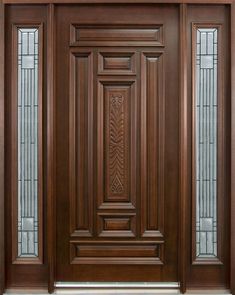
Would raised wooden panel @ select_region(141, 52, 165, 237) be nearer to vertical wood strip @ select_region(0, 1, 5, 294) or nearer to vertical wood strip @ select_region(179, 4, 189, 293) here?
vertical wood strip @ select_region(179, 4, 189, 293)

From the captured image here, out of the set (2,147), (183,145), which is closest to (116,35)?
(183,145)

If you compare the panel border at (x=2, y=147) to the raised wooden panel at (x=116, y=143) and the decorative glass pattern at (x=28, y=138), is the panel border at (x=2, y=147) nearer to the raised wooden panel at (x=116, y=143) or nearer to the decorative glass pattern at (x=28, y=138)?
the decorative glass pattern at (x=28, y=138)

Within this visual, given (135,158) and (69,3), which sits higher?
(69,3)

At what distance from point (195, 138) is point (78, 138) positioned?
27.1 inches

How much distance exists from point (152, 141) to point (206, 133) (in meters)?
0.32

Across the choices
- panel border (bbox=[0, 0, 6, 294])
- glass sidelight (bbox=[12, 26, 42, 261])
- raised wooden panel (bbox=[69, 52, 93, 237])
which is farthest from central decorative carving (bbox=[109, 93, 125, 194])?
panel border (bbox=[0, 0, 6, 294])

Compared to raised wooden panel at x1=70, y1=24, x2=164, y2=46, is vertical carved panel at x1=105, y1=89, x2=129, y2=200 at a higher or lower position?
lower

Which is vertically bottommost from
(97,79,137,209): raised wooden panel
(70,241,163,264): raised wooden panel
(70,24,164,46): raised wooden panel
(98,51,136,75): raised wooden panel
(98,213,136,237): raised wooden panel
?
(70,241,163,264): raised wooden panel

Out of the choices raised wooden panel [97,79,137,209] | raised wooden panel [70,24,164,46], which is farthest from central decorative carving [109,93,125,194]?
raised wooden panel [70,24,164,46]

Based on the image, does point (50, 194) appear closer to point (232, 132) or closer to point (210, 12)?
point (232, 132)

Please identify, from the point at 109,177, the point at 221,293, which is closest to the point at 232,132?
the point at 109,177

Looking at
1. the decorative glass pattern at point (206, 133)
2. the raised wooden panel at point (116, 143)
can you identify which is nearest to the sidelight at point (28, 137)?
the raised wooden panel at point (116, 143)

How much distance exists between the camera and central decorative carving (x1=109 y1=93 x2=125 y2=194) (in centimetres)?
246

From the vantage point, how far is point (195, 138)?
2416mm
